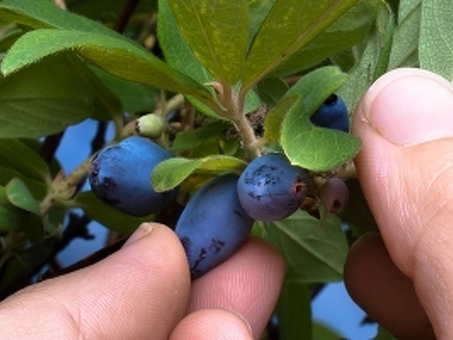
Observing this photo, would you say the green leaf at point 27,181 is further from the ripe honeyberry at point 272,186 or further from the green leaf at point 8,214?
the ripe honeyberry at point 272,186

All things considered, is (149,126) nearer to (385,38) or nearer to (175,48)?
(175,48)

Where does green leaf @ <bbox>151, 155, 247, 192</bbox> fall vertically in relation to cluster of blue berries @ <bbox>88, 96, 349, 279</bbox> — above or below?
above

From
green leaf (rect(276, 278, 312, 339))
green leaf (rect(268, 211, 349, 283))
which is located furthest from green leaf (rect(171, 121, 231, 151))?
green leaf (rect(276, 278, 312, 339))

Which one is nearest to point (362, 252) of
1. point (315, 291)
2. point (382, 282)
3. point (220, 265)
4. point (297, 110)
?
point (382, 282)

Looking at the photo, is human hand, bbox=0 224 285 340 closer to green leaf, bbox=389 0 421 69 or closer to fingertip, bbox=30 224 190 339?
fingertip, bbox=30 224 190 339

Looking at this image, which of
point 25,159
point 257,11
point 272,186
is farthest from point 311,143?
point 25,159

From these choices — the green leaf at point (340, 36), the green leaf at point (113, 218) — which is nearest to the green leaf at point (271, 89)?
the green leaf at point (340, 36)
